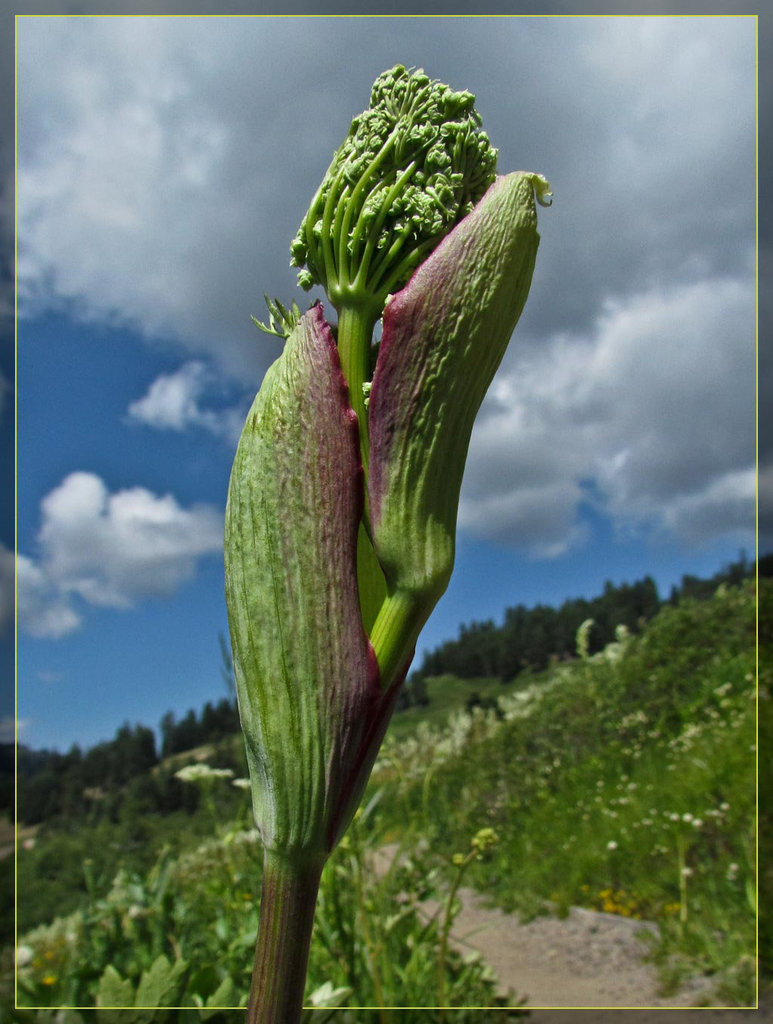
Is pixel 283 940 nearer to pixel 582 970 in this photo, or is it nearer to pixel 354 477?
pixel 354 477

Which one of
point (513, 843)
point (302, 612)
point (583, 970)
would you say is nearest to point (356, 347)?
point (302, 612)

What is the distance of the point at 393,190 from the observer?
0.86m

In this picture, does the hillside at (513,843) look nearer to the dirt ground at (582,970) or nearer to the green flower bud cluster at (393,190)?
the dirt ground at (582,970)

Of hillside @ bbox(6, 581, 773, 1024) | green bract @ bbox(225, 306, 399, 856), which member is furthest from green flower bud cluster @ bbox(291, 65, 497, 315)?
hillside @ bbox(6, 581, 773, 1024)

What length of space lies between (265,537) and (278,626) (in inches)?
3.8

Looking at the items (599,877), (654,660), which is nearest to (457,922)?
(599,877)

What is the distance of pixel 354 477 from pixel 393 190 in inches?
13.6

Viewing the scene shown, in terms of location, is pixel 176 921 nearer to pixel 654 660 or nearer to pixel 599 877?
pixel 599 877

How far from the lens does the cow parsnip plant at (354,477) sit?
2.50 ft

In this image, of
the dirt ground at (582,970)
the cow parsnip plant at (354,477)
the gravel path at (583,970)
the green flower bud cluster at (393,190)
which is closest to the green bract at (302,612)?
the cow parsnip plant at (354,477)

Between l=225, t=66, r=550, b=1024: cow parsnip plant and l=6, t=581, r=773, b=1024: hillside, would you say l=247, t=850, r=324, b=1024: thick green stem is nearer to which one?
l=225, t=66, r=550, b=1024: cow parsnip plant

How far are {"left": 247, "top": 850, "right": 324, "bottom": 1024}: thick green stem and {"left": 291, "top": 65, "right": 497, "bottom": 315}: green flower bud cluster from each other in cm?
64

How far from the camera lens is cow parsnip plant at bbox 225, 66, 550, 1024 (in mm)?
761

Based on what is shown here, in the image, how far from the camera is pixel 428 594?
0.80 meters
